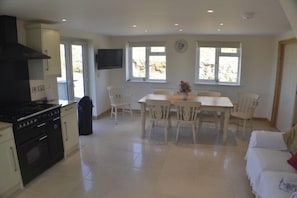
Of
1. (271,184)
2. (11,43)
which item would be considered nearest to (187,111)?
(271,184)

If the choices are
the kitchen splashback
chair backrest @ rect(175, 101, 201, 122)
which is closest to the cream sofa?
chair backrest @ rect(175, 101, 201, 122)

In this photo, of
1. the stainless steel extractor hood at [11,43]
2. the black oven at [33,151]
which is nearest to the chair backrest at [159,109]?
the black oven at [33,151]

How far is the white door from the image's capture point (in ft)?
15.4

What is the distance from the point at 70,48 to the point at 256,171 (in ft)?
14.6

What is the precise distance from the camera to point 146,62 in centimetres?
693

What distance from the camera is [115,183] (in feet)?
10.4

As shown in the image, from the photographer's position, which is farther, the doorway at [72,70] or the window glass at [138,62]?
the window glass at [138,62]

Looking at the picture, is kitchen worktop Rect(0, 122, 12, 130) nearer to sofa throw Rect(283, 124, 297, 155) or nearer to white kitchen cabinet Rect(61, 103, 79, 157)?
Answer: white kitchen cabinet Rect(61, 103, 79, 157)

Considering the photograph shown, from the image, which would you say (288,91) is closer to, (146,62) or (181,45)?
(181,45)

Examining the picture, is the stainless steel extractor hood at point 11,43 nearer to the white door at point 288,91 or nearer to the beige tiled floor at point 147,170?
the beige tiled floor at point 147,170

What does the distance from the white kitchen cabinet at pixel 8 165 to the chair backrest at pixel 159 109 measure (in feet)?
7.97

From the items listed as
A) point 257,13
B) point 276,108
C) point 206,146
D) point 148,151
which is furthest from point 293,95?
point 148,151

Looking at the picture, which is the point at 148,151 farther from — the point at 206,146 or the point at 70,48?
the point at 70,48

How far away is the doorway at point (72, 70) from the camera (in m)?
5.19
